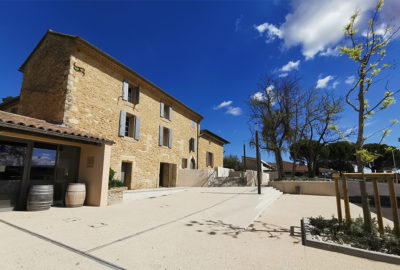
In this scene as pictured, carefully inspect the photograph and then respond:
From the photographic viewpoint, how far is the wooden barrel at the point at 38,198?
5.21 m

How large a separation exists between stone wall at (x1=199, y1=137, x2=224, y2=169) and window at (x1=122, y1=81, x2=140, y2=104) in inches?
313

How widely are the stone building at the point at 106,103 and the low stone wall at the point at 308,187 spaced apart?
736cm

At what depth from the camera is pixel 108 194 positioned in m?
6.62

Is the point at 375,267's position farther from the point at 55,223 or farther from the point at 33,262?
the point at 55,223

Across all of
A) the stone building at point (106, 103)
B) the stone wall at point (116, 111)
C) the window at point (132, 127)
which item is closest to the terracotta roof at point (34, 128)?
the stone building at point (106, 103)

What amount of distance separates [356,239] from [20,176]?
7.90 metres

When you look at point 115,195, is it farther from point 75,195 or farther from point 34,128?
point 34,128

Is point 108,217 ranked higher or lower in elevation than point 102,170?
lower

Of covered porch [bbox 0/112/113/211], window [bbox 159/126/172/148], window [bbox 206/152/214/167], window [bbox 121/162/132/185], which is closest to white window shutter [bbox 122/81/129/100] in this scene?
window [bbox 121/162/132/185]

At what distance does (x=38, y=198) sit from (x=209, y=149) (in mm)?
14962

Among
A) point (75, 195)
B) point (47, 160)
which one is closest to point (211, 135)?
point (75, 195)

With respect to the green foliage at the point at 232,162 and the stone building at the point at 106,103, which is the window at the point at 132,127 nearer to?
the stone building at the point at 106,103

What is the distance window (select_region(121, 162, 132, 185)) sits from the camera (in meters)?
10.4

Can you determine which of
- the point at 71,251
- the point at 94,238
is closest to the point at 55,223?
the point at 94,238
